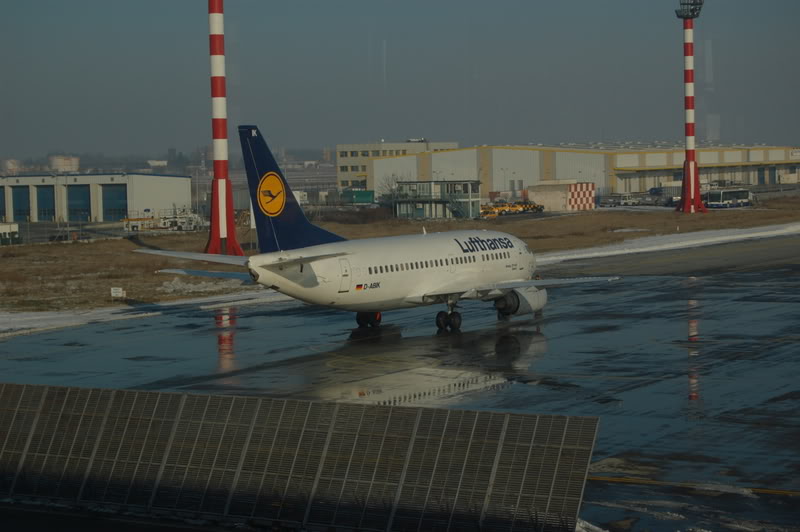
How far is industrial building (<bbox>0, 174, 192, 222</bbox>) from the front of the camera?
159m

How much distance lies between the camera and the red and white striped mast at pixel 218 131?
265 ft

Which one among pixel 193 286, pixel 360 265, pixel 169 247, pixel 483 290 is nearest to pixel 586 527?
pixel 360 265

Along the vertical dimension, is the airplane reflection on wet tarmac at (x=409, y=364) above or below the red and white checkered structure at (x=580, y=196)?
below

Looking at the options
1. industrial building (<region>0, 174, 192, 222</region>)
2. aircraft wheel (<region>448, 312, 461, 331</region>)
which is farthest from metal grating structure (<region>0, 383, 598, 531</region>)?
industrial building (<region>0, 174, 192, 222</region>)

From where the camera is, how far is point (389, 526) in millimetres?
21188

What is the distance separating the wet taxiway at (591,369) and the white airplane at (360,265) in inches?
61.8

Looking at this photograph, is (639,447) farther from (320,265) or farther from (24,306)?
(24,306)

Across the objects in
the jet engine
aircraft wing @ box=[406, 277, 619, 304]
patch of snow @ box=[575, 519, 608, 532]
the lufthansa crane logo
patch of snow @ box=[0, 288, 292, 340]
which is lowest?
patch of snow @ box=[575, 519, 608, 532]

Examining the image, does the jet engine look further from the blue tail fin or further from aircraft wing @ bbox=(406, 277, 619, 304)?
the blue tail fin

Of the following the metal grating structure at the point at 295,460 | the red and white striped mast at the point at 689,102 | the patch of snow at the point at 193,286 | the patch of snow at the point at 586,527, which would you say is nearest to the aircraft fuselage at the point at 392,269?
the metal grating structure at the point at 295,460

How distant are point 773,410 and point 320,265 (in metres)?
19.6

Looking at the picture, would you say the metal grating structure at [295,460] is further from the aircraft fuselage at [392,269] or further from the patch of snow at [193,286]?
the patch of snow at [193,286]

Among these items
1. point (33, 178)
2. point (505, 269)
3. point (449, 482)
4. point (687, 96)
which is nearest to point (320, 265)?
point (505, 269)

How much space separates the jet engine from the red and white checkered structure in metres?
112
